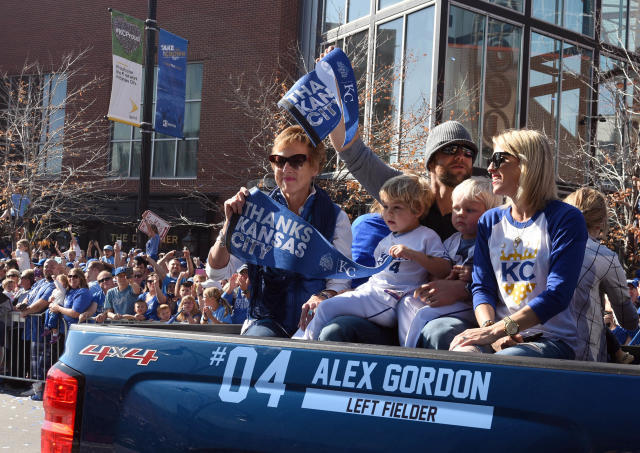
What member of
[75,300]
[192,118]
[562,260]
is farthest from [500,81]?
[562,260]

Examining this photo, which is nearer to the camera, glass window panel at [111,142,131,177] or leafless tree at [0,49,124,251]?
leafless tree at [0,49,124,251]

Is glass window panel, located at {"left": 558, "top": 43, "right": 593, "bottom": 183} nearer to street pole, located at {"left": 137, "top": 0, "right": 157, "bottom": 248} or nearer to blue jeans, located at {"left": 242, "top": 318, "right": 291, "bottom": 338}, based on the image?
street pole, located at {"left": 137, "top": 0, "right": 157, "bottom": 248}

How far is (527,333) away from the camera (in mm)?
2730

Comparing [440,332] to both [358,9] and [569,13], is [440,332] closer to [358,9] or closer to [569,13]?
[358,9]

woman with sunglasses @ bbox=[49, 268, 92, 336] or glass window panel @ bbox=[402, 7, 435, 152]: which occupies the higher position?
glass window panel @ bbox=[402, 7, 435, 152]

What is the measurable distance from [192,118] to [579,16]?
1346 centimetres

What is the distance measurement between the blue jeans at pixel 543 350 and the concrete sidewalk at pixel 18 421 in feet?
19.1

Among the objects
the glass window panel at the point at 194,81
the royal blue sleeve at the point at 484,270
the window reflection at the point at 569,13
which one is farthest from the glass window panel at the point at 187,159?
the royal blue sleeve at the point at 484,270

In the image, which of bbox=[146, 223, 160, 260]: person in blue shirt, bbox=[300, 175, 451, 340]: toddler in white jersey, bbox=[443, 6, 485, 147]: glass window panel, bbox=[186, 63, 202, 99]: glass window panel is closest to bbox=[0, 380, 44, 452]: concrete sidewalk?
bbox=[146, 223, 160, 260]: person in blue shirt

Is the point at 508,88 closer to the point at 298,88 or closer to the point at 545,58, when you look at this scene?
the point at 545,58

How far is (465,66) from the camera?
1861cm

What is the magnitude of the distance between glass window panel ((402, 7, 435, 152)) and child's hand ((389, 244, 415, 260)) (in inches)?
575

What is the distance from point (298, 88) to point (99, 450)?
7.06 feet

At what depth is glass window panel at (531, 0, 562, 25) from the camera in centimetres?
1995
